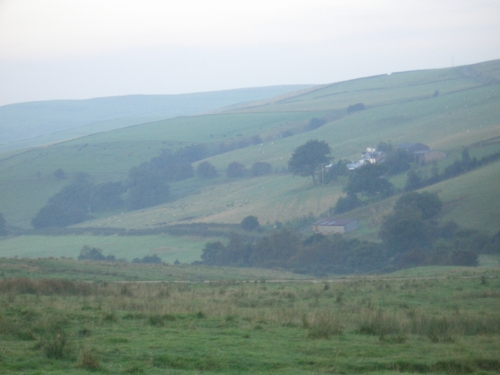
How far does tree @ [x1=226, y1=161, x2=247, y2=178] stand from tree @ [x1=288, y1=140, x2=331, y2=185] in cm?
1688

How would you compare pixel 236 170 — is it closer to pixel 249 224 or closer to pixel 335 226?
pixel 249 224

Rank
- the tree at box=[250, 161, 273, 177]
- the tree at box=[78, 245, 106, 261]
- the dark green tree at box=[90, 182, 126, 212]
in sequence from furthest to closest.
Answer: the tree at box=[250, 161, 273, 177], the dark green tree at box=[90, 182, 126, 212], the tree at box=[78, 245, 106, 261]

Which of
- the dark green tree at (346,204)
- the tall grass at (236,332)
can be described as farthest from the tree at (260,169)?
the tall grass at (236,332)

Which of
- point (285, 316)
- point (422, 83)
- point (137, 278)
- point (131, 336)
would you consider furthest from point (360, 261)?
point (422, 83)

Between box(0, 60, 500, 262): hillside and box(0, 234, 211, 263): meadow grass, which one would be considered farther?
box(0, 60, 500, 262): hillside

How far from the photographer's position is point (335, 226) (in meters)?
64.4

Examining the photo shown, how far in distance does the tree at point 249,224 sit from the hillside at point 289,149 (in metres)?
3.15

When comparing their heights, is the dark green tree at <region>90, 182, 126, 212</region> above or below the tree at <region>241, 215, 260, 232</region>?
above

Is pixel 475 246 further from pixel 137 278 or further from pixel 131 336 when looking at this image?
pixel 131 336

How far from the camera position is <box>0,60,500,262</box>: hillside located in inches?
2901

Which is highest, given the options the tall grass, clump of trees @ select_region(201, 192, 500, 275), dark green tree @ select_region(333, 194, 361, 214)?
the tall grass

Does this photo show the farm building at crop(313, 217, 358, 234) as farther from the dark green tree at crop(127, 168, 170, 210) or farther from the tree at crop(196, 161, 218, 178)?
the tree at crop(196, 161, 218, 178)

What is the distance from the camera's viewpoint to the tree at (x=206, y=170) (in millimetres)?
106688

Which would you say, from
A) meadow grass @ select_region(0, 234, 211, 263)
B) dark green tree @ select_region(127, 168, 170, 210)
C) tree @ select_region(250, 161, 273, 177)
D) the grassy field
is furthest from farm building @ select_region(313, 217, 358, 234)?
the grassy field
